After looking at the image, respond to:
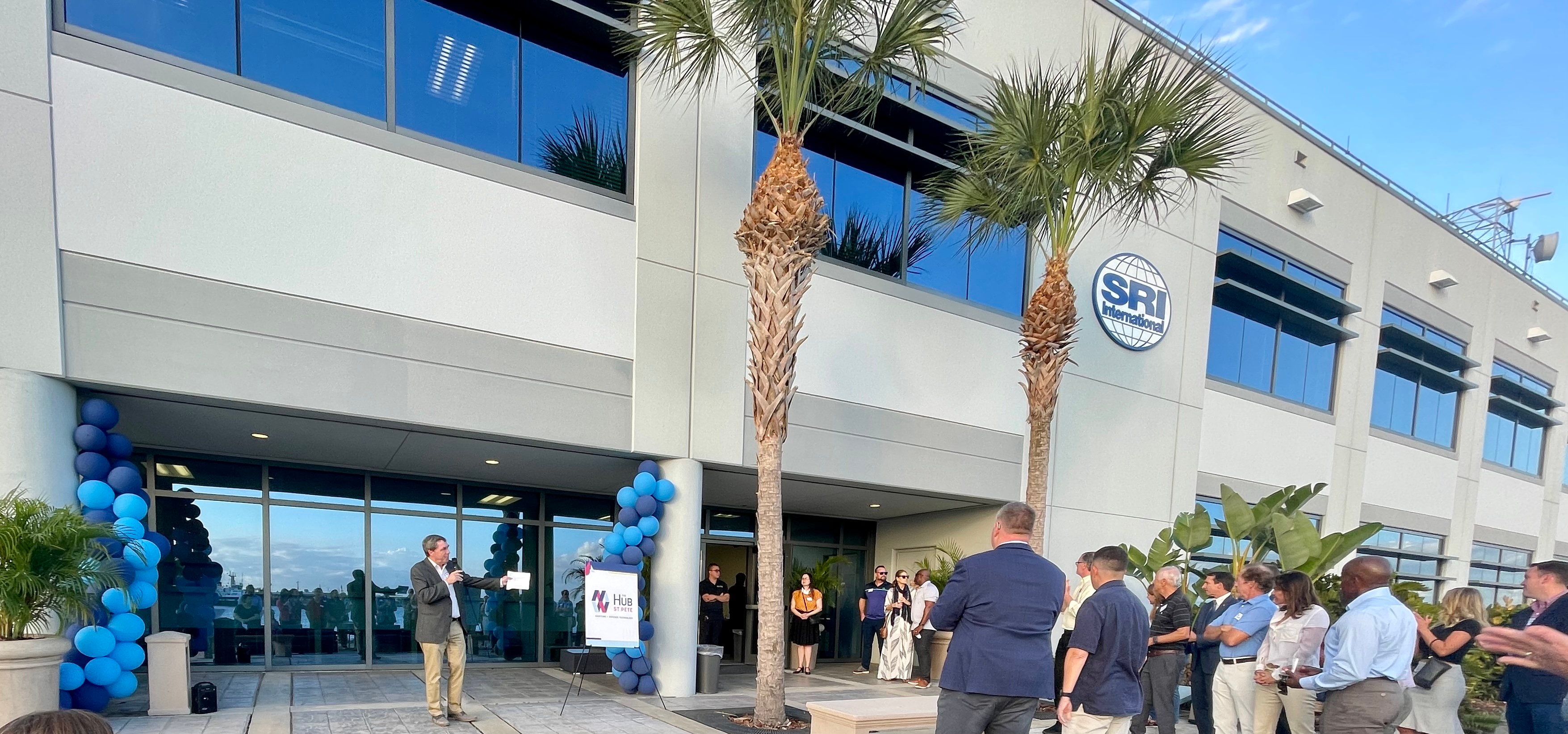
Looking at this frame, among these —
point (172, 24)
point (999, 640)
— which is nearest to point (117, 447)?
point (172, 24)

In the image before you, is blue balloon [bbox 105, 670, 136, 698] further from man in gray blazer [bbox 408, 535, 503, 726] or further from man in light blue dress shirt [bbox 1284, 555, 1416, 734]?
man in light blue dress shirt [bbox 1284, 555, 1416, 734]

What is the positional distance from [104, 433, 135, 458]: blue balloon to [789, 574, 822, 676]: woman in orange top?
27.9ft

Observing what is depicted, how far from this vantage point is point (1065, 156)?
980cm

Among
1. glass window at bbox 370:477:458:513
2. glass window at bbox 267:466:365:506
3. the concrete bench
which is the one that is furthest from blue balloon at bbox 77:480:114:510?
the concrete bench

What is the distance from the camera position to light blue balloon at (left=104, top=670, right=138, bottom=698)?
21.7 feet

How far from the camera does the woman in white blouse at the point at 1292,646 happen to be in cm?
646

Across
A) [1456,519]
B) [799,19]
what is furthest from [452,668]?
[1456,519]

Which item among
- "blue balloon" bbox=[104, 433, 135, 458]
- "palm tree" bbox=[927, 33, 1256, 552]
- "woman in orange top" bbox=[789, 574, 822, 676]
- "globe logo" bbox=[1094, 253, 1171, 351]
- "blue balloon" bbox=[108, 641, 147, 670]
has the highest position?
"palm tree" bbox=[927, 33, 1256, 552]

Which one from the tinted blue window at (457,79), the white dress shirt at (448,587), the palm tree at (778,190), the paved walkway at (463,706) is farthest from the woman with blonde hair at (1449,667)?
the tinted blue window at (457,79)

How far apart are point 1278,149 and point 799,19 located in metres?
14.1

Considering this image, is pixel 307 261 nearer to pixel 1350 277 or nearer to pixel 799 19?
pixel 799 19

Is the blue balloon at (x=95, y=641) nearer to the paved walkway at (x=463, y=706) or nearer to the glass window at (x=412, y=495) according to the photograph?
the paved walkway at (x=463, y=706)

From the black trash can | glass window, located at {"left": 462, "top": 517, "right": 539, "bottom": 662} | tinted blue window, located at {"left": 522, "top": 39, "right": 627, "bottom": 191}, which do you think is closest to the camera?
tinted blue window, located at {"left": 522, "top": 39, "right": 627, "bottom": 191}

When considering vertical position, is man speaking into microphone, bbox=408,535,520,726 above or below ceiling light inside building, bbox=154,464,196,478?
below
